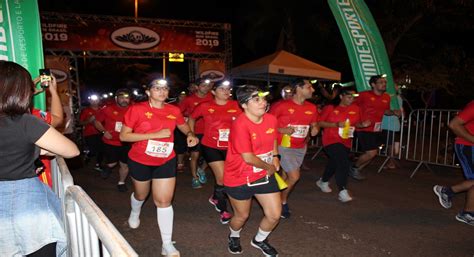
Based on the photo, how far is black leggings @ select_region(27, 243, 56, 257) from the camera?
239 cm

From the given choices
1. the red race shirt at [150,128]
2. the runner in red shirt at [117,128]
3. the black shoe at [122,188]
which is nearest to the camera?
the red race shirt at [150,128]

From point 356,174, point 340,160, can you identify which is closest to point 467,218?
point 340,160

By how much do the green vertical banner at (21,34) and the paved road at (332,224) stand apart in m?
2.50

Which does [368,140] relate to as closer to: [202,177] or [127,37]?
[202,177]

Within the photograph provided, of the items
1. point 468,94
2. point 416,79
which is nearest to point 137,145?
point 416,79

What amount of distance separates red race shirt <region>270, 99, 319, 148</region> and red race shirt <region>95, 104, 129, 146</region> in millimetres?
3548

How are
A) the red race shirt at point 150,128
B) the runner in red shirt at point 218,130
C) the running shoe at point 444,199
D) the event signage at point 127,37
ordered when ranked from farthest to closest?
1. the event signage at point 127,37
2. the running shoe at point 444,199
3. the runner in red shirt at point 218,130
4. the red race shirt at point 150,128

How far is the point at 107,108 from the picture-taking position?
7.88 meters

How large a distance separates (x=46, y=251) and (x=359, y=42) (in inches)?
319

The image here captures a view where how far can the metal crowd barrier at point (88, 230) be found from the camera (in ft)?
5.23

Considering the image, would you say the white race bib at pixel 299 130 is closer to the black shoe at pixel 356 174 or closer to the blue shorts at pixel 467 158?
the blue shorts at pixel 467 158

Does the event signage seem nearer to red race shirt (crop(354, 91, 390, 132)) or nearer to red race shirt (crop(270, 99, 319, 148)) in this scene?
red race shirt (crop(354, 91, 390, 132))

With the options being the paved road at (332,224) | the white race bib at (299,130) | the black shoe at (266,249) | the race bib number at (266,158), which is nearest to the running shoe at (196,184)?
the paved road at (332,224)

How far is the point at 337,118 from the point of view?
6.34m
